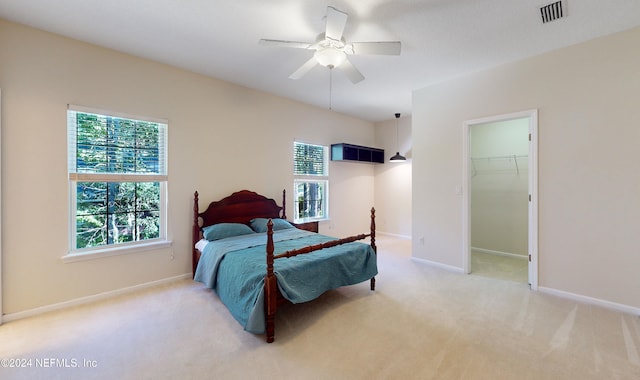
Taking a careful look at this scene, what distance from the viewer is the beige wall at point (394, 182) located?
20.0ft

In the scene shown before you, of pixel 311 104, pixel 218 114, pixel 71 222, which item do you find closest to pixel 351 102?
pixel 311 104

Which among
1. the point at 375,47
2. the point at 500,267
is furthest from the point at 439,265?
the point at 375,47

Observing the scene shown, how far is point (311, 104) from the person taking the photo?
5.14 metres

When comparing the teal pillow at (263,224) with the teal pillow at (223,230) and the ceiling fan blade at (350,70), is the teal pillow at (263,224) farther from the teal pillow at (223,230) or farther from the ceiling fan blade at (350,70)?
the ceiling fan blade at (350,70)

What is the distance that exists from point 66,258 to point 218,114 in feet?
8.08

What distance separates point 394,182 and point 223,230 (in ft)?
13.7

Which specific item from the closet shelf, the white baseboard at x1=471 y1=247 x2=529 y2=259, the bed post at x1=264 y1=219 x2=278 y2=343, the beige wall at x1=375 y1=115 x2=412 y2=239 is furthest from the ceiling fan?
the white baseboard at x1=471 y1=247 x2=529 y2=259

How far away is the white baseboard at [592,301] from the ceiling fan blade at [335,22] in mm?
3676

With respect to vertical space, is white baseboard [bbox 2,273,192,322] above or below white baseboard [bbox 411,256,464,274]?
below

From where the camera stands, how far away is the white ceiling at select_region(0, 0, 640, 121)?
2.31 meters

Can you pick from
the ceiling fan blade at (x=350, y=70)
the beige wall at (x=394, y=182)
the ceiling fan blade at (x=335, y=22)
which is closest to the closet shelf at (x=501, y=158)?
the beige wall at (x=394, y=182)

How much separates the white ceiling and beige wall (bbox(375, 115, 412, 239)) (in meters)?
→ 2.55

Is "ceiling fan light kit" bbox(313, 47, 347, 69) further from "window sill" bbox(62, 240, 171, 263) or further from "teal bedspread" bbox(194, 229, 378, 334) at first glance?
"window sill" bbox(62, 240, 171, 263)

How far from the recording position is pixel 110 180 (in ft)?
10.0
